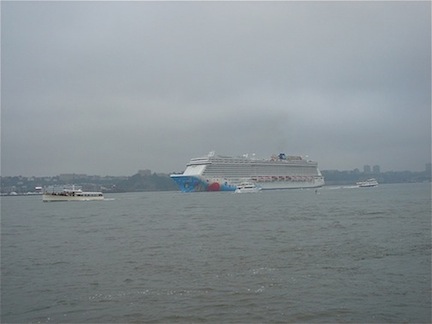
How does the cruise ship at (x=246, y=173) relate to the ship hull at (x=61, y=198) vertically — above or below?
above

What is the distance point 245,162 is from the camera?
97188 mm

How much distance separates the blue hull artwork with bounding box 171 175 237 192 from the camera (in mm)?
88812

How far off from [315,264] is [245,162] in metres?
84.8

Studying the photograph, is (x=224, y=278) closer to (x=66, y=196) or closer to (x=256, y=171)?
(x=66, y=196)

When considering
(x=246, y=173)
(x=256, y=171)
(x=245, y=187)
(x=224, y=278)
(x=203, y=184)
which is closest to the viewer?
(x=224, y=278)

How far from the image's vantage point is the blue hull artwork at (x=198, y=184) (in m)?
88.8

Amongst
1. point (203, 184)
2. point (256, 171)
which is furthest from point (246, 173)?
point (203, 184)

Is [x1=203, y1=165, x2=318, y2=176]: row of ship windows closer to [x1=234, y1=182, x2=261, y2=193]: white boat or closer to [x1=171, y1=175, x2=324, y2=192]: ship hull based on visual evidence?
[x1=171, y1=175, x2=324, y2=192]: ship hull

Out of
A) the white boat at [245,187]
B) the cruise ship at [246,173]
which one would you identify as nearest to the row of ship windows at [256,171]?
the cruise ship at [246,173]

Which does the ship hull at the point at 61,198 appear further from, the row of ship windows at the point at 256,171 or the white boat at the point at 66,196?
the row of ship windows at the point at 256,171

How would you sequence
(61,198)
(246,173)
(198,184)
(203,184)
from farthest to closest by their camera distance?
1. (246,173)
2. (198,184)
3. (203,184)
4. (61,198)

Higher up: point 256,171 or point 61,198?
point 256,171

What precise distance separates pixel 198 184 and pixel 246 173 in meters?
12.8

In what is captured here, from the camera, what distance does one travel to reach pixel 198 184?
8912cm
